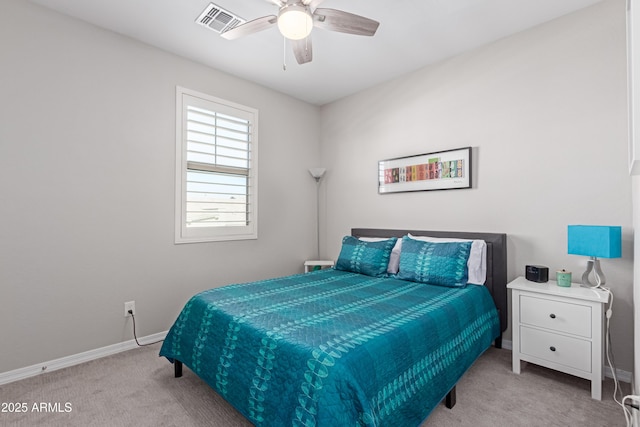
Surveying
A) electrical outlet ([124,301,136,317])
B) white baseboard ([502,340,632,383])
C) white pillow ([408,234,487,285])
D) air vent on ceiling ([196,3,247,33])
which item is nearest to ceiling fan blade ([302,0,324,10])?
air vent on ceiling ([196,3,247,33])

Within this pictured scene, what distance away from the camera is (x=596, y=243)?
197 centimetres

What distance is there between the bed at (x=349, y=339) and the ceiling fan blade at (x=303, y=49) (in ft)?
5.89

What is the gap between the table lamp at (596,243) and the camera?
1.92m

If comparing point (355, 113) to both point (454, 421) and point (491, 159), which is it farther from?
point (454, 421)

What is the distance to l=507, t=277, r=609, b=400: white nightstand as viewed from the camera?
75.6 inches

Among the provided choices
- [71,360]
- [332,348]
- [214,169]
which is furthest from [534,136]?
[71,360]

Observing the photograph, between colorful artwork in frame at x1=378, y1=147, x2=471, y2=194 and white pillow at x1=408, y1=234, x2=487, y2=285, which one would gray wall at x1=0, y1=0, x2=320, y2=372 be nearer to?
colorful artwork in frame at x1=378, y1=147, x2=471, y2=194

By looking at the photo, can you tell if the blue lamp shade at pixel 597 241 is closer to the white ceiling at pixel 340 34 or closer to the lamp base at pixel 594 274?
the lamp base at pixel 594 274

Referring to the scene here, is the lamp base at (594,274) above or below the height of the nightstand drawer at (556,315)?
above

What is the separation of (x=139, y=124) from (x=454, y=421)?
3.30 meters

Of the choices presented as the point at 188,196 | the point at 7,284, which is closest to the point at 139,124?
the point at 188,196

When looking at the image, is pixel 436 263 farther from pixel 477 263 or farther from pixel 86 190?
pixel 86 190

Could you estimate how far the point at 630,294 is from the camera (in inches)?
83.4

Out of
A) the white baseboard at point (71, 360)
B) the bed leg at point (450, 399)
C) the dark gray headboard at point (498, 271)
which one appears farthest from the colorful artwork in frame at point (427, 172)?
the white baseboard at point (71, 360)
